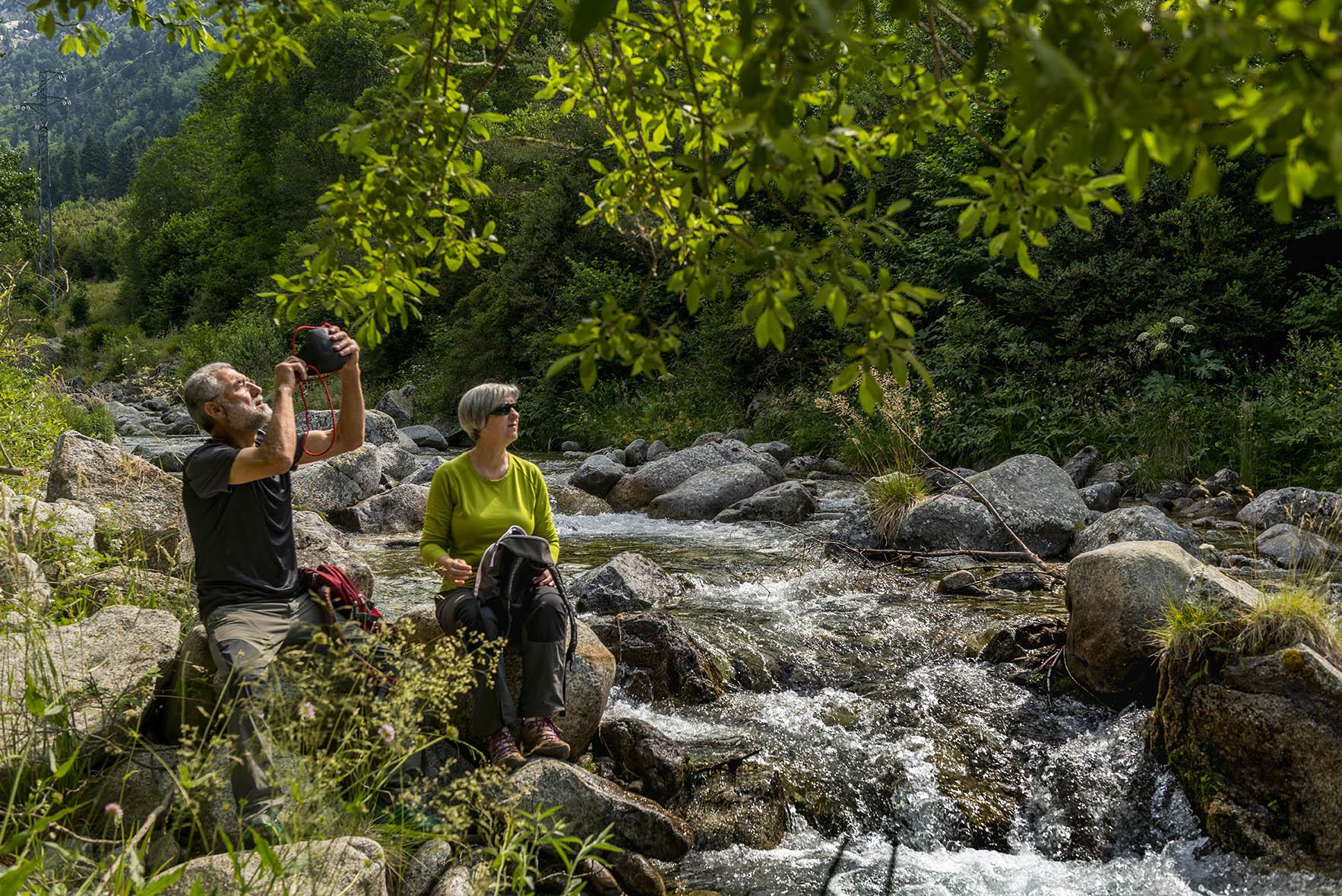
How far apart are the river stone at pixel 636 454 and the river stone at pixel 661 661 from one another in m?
9.63

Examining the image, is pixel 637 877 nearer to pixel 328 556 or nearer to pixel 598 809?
pixel 598 809

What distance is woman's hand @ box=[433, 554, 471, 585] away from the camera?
4.41 metres

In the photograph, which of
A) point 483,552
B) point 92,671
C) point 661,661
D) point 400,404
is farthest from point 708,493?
point 400,404

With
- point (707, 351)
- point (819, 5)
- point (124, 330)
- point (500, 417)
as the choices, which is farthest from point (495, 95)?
point (819, 5)

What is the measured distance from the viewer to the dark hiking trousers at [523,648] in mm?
4246

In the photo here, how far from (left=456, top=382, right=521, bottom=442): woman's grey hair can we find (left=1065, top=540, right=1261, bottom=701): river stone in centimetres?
333

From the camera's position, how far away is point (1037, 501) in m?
9.32

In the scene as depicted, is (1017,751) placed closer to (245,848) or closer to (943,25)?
(245,848)

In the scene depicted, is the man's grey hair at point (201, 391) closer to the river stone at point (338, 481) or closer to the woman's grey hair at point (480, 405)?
the woman's grey hair at point (480, 405)

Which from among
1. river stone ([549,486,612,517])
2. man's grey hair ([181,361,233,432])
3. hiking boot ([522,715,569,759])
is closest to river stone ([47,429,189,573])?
man's grey hair ([181,361,233,432])

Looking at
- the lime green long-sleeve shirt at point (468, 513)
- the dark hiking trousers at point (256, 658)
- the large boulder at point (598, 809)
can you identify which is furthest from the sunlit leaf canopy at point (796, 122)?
the large boulder at point (598, 809)

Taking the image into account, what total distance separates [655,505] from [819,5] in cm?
1085

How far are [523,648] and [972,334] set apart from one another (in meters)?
11.5

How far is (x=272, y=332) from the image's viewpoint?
29.5 metres
